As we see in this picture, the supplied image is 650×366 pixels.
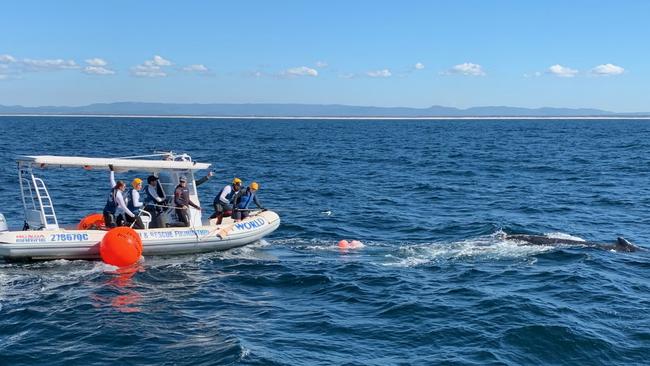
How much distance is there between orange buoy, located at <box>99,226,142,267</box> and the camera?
17703 millimetres

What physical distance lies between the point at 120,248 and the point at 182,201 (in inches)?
134

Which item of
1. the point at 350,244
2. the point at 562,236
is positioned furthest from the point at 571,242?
the point at 350,244

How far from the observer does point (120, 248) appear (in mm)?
17734

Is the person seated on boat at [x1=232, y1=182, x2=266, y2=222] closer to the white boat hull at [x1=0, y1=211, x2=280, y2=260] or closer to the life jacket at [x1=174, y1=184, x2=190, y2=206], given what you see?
the white boat hull at [x1=0, y1=211, x2=280, y2=260]

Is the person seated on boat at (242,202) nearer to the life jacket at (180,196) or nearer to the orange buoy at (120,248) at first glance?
the life jacket at (180,196)

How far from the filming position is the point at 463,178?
1607 inches

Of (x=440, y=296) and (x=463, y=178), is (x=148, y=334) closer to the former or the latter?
(x=440, y=296)

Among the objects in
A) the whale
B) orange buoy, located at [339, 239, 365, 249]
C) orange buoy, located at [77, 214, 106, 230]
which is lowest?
orange buoy, located at [339, 239, 365, 249]

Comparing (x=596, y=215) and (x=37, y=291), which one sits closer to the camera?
(x=37, y=291)

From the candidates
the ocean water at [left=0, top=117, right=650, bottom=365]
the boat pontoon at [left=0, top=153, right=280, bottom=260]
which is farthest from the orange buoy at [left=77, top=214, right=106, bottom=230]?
the ocean water at [left=0, top=117, right=650, bottom=365]

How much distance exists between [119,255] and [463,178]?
26513 mm

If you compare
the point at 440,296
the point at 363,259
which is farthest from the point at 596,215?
the point at 440,296

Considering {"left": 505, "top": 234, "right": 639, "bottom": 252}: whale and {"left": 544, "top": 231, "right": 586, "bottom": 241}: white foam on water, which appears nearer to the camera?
{"left": 505, "top": 234, "right": 639, "bottom": 252}: whale

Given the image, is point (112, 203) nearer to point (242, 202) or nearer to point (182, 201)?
point (182, 201)
